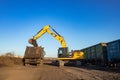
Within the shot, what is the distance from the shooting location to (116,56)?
997 inches

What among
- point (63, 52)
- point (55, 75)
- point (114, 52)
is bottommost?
point (55, 75)

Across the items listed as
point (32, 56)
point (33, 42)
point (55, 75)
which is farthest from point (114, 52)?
point (33, 42)

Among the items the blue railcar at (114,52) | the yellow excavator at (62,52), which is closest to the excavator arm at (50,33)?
the yellow excavator at (62,52)

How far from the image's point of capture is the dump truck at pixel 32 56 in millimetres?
32781

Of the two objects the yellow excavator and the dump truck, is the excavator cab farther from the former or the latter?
the dump truck

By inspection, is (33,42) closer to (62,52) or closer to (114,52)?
(62,52)

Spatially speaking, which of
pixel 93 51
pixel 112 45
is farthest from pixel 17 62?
pixel 112 45

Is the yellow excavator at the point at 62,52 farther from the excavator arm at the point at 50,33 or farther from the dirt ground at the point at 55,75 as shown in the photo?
the dirt ground at the point at 55,75

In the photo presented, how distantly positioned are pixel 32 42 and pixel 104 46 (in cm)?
1137

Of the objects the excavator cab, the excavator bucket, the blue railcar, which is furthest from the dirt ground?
the excavator cab

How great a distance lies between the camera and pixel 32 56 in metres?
32.8

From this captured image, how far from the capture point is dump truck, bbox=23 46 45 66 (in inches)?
1291

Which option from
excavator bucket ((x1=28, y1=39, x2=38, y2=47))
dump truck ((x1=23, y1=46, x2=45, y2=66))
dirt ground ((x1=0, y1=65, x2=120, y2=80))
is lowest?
dirt ground ((x1=0, y1=65, x2=120, y2=80))

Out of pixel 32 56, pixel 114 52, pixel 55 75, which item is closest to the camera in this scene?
pixel 55 75
